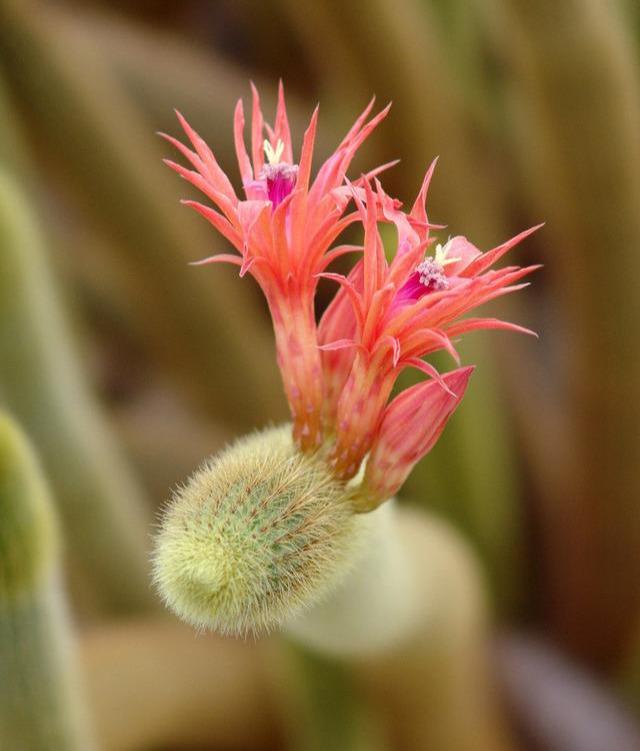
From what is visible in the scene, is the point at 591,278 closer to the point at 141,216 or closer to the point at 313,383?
the point at 141,216

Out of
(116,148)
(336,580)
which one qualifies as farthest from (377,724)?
(116,148)

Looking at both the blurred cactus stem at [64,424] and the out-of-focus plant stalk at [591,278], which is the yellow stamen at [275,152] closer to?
the blurred cactus stem at [64,424]

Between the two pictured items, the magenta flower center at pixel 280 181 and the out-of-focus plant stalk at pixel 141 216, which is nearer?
the magenta flower center at pixel 280 181

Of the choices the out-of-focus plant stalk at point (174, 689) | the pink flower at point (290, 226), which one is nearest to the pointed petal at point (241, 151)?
the pink flower at point (290, 226)

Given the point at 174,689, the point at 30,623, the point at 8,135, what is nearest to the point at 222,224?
the point at 30,623

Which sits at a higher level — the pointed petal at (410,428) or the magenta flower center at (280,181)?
the magenta flower center at (280,181)

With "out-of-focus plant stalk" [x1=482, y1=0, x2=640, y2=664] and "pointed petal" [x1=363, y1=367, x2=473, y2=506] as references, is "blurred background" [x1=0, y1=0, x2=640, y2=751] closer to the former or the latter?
"out-of-focus plant stalk" [x1=482, y1=0, x2=640, y2=664]
